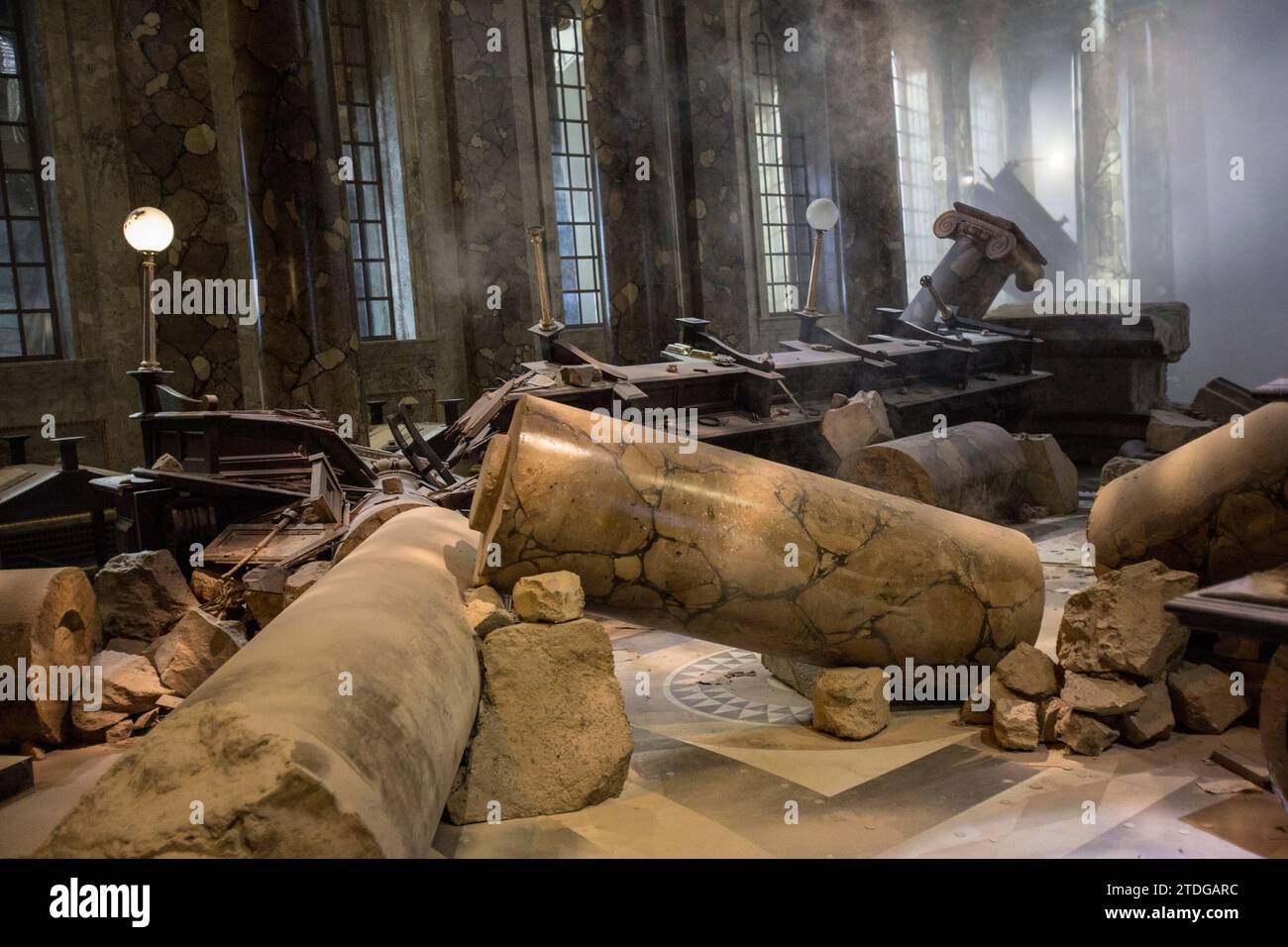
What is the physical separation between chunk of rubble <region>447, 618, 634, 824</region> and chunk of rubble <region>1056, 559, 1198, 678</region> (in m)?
1.88

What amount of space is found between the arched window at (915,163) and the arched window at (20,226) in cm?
1653

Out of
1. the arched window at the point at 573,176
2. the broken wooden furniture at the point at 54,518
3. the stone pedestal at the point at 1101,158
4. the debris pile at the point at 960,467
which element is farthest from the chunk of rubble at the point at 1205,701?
the stone pedestal at the point at 1101,158

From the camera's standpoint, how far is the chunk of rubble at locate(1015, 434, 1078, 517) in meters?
8.99

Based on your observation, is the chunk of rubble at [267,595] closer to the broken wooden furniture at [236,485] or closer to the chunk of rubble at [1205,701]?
the broken wooden furniture at [236,485]

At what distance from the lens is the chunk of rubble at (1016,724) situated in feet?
13.1

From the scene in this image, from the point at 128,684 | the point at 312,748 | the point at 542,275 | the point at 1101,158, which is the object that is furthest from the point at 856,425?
the point at 1101,158

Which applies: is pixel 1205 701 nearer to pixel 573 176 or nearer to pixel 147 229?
pixel 147 229

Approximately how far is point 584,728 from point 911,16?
72.7 ft

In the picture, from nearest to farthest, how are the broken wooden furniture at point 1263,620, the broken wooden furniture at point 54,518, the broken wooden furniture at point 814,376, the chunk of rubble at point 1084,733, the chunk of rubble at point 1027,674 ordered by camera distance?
1. the broken wooden furniture at point 1263,620
2. the chunk of rubble at point 1084,733
3. the chunk of rubble at point 1027,674
4. the broken wooden furniture at point 54,518
5. the broken wooden furniture at point 814,376

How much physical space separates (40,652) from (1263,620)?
4.66m

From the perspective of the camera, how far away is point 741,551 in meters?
4.16

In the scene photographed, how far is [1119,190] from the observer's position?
24.8 meters
